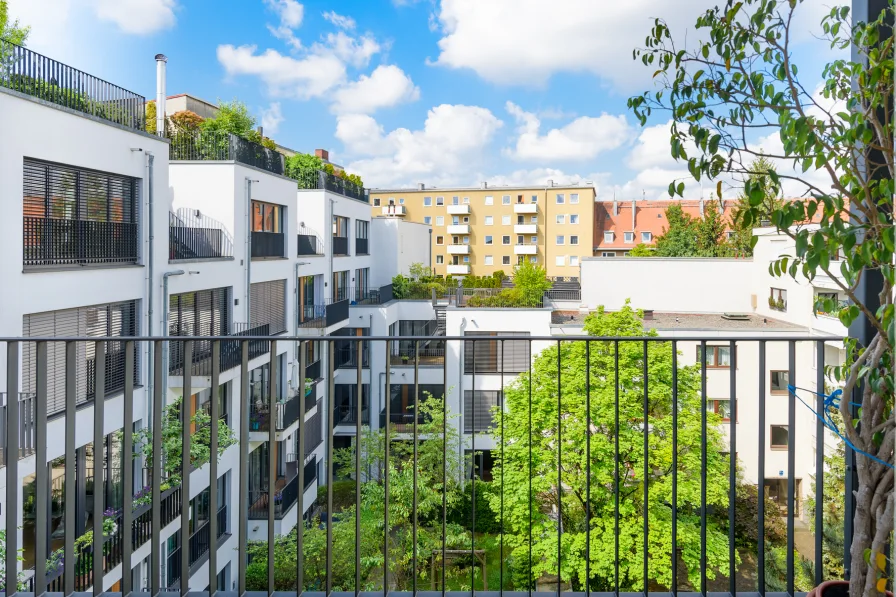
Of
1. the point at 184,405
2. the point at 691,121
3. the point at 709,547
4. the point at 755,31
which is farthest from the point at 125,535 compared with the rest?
the point at 709,547

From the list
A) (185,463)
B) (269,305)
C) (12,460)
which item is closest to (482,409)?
(269,305)

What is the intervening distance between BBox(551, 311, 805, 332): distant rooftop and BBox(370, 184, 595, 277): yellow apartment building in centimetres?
2275

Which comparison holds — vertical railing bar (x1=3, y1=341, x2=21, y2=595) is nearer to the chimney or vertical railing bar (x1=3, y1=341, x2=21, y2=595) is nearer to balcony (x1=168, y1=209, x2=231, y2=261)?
balcony (x1=168, y1=209, x2=231, y2=261)

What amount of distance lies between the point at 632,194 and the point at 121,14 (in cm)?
3225

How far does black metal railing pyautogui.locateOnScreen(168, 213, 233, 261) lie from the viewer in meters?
11.1

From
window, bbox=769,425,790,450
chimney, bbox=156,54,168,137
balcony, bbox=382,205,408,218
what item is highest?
balcony, bbox=382,205,408,218

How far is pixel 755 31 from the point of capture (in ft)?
5.72

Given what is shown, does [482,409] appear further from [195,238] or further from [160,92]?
[160,92]

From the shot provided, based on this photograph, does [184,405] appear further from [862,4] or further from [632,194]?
[632,194]

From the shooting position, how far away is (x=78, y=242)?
8461 millimetres

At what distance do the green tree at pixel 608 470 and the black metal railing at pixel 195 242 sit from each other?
5.93 metres

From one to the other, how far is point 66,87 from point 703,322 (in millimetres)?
14798

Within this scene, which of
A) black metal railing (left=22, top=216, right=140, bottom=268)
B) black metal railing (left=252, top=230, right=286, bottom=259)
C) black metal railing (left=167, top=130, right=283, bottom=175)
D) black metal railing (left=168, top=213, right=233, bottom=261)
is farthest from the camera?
black metal railing (left=252, top=230, right=286, bottom=259)

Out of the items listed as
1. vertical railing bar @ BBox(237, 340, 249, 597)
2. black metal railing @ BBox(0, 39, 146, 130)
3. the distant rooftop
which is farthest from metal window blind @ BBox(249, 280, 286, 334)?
vertical railing bar @ BBox(237, 340, 249, 597)
